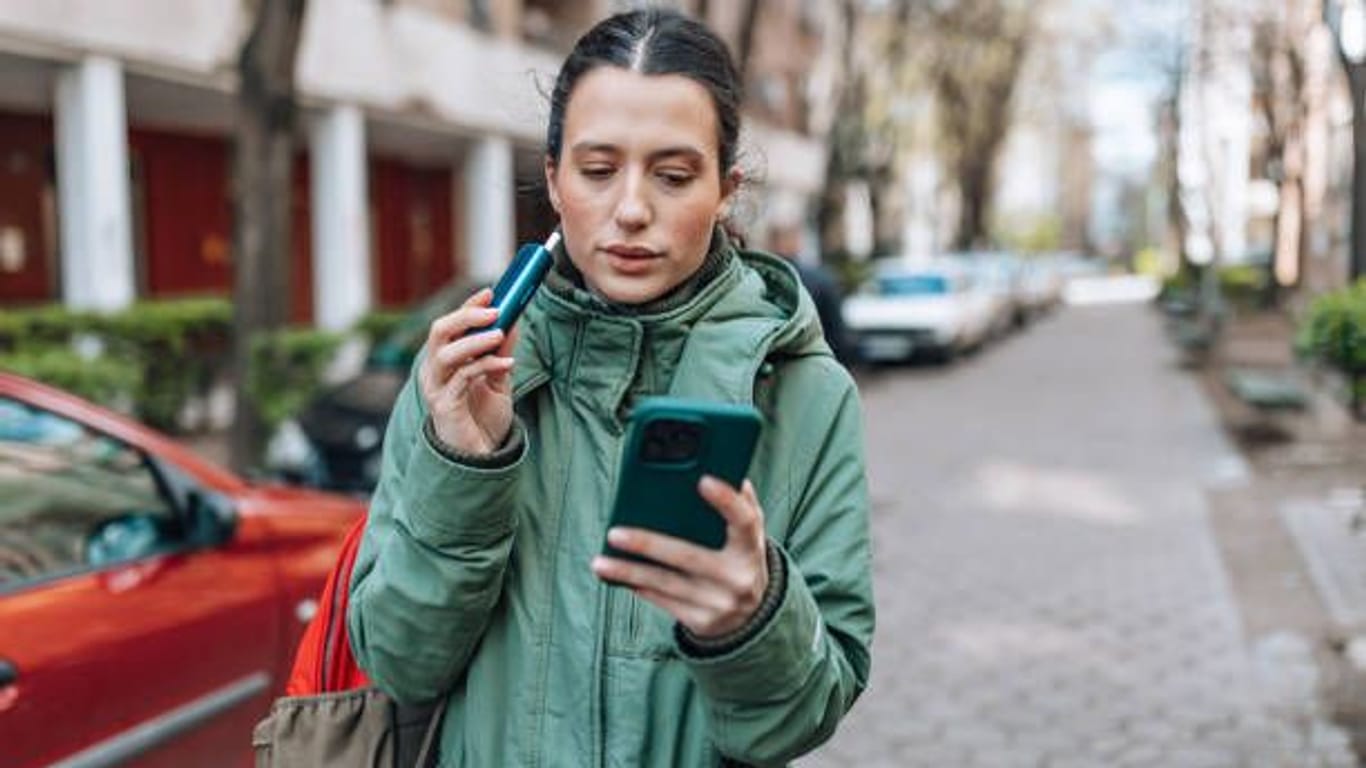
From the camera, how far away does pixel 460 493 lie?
1540 mm

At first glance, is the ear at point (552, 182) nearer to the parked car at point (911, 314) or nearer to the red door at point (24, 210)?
the red door at point (24, 210)

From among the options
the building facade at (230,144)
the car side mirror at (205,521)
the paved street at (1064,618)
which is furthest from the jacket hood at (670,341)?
the building facade at (230,144)

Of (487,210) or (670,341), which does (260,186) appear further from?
(487,210)

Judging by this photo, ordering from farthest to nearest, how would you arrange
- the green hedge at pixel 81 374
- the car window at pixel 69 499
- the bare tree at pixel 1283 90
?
the bare tree at pixel 1283 90 → the green hedge at pixel 81 374 → the car window at pixel 69 499

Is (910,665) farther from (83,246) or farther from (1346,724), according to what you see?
(83,246)

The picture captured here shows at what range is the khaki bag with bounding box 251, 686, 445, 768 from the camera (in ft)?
5.76

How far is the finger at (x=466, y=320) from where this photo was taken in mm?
1525

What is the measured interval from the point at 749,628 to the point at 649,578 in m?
0.12

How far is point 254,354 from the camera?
31.7 ft

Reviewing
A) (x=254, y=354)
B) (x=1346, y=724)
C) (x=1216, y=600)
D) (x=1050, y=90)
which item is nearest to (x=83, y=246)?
(x=254, y=354)

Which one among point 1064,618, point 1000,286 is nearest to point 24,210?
point 1064,618

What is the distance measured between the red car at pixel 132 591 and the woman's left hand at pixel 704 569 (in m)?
2.20

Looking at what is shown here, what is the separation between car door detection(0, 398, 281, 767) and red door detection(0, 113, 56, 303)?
13263mm

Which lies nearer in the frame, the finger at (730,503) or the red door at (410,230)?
the finger at (730,503)
